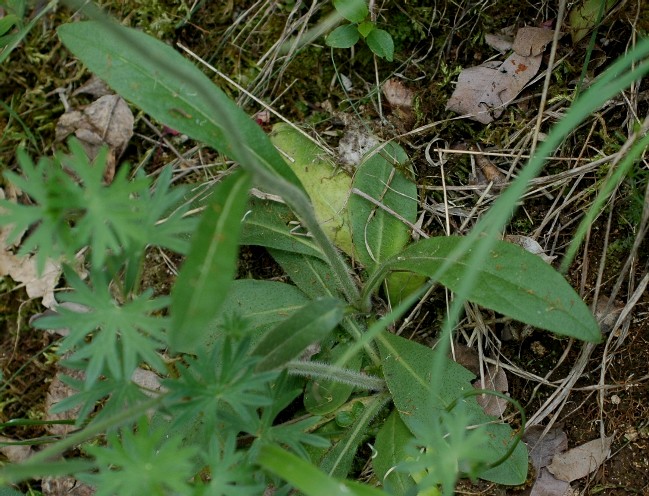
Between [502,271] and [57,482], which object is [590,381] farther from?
[57,482]

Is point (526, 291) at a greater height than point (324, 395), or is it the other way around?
point (526, 291)

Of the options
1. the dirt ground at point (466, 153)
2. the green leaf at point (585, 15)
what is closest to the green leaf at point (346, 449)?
the dirt ground at point (466, 153)

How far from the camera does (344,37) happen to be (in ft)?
9.96

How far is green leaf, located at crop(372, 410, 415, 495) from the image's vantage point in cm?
250

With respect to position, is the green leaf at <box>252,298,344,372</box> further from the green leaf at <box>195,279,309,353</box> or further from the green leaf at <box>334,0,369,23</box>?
the green leaf at <box>334,0,369,23</box>

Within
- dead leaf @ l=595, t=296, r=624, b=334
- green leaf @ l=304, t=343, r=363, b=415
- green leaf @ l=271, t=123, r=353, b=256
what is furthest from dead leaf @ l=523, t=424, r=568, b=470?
green leaf @ l=271, t=123, r=353, b=256

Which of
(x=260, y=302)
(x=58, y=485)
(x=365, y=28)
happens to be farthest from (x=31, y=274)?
(x=365, y=28)

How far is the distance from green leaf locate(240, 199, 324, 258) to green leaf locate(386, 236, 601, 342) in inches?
25.5

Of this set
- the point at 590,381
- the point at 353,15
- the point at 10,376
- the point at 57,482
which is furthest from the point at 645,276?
the point at 10,376

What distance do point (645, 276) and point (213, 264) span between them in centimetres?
177

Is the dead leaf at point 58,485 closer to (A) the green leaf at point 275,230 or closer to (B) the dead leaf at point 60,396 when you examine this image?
(B) the dead leaf at point 60,396

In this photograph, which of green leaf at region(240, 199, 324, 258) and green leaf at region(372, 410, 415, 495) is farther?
green leaf at region(240, 199, 324, 258)

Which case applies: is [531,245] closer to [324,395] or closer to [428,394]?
[428,394]

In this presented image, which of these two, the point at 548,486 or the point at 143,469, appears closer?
the point at 143,469
